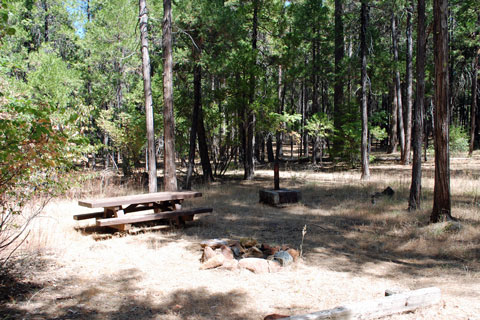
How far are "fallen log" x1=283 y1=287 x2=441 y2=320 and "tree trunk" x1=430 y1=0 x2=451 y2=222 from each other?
4402 millimetres

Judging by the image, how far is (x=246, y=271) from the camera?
566 cm

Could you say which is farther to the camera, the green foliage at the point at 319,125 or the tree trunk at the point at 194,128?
the green foliage at the point at 319,125

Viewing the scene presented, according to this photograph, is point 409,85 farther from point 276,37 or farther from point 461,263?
point 461,263

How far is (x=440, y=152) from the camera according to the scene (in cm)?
792

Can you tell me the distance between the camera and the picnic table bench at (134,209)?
24.2ft

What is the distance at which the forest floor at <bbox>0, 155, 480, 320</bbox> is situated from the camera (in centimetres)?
435

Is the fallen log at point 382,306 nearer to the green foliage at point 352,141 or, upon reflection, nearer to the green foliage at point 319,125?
the green foliage at point 352,141

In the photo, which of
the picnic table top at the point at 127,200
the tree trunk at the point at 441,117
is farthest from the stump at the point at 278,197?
the tree trunk at the point at 441,117

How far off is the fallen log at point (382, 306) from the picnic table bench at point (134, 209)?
5.06 meters

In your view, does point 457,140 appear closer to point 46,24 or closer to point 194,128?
point 194,128

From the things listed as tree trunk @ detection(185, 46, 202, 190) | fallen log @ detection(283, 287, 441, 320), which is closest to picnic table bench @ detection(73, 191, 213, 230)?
fallen log @ detection(283, 287, 441, 320)

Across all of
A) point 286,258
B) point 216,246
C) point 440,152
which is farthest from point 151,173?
point 440,152

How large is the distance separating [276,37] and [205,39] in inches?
159

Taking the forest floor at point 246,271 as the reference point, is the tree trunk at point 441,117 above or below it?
above
